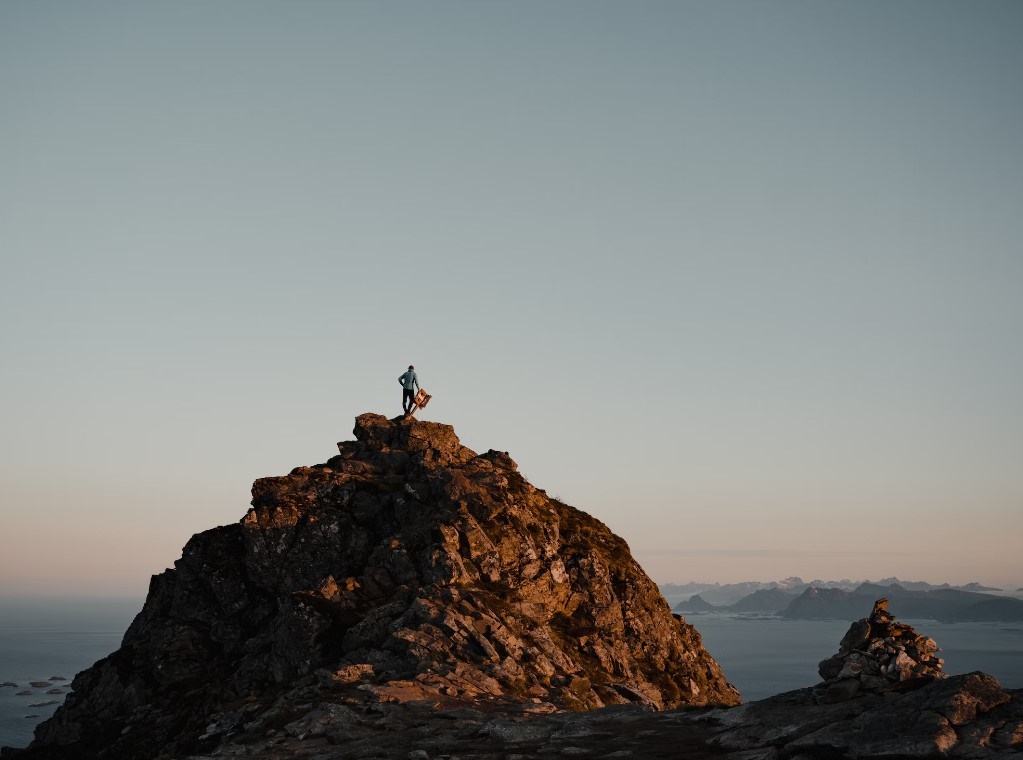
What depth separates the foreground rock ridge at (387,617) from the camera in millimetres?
43656

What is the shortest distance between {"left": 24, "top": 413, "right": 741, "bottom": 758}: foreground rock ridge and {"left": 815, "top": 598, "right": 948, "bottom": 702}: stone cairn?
13.5 m

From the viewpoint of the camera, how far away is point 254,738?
36.2 m

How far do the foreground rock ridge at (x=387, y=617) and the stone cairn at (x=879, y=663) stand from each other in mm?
13513

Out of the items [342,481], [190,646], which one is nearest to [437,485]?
[342,481]

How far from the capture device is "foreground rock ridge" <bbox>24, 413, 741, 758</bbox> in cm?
4366

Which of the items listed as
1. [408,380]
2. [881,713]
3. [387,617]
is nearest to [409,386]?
[408,380]

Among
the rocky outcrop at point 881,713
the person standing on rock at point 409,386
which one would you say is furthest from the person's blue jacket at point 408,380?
the rocky outcrop at point 881,713

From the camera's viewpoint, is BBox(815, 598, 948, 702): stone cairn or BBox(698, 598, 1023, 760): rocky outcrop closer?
BBox(698, 598, 1023, 760): rocky outcrop

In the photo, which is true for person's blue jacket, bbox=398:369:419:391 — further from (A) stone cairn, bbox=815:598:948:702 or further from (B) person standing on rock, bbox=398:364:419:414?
(A) stone cairn, bbox=815:598:948:702

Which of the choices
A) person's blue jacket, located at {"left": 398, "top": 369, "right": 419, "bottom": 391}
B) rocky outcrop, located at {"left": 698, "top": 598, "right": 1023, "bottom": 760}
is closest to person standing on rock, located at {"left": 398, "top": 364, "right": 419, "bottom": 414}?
person's blue jacket, located at {"left": 398, "top": 369, "right": 419, "bottom": 391}

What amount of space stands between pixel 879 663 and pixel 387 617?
28304mm

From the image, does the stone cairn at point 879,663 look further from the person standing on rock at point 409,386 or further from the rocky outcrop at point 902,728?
the person standing on rock at point 409,386

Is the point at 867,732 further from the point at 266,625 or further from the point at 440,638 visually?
the point at 266,625

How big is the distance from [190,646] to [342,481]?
1478 cm
